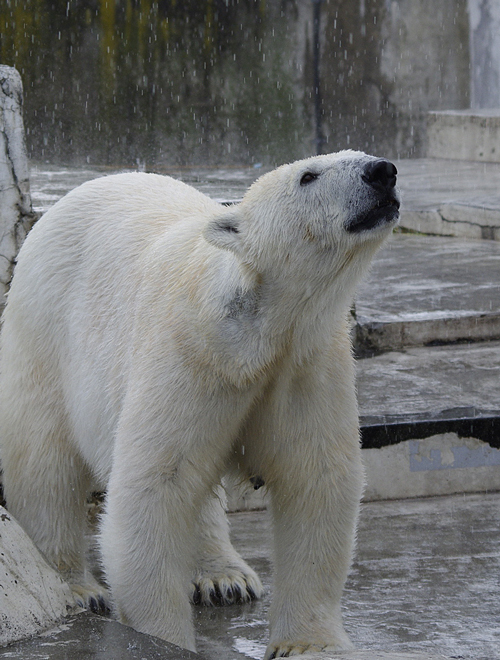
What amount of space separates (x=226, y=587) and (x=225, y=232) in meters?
1.21

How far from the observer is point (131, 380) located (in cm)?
248

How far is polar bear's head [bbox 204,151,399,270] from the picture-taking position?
83.1 inches

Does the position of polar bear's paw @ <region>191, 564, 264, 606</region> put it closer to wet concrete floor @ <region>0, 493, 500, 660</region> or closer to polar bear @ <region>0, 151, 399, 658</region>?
wet concrete floor @ <region>0, 493, 500, 660</region>

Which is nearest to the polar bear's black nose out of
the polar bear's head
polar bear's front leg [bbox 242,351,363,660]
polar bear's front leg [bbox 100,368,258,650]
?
the polar bear's head

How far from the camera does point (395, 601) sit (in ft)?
9.36

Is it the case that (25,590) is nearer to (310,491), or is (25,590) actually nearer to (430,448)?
(310,491)

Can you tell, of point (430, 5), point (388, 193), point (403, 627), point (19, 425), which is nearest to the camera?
point (388, 193)

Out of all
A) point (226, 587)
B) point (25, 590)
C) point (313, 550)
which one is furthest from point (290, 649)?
point (25, 590)

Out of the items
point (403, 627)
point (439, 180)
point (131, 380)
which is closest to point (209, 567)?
point (403, 627)

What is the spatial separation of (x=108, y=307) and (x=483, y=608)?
1357 mm

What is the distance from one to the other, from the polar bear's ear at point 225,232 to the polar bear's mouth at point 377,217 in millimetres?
304

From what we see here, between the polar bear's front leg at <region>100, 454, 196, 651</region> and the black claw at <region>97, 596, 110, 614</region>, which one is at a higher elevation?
the polar bear's front leg at <region>100, 454, 196, 651</region>

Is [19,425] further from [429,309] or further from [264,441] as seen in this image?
[429,309]

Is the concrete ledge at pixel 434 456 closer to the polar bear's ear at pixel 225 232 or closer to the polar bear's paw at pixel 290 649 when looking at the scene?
the polar bear's paw at pixel 290 649
